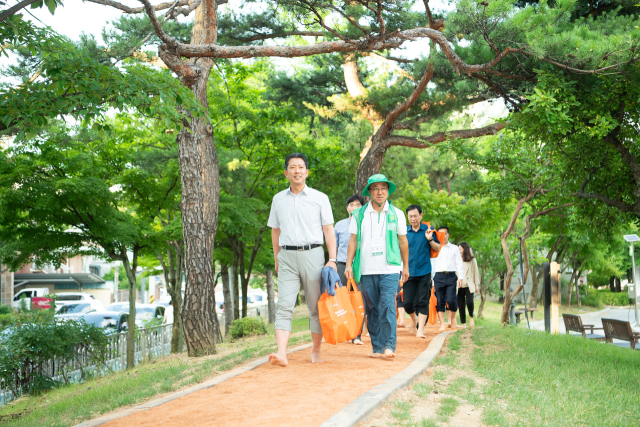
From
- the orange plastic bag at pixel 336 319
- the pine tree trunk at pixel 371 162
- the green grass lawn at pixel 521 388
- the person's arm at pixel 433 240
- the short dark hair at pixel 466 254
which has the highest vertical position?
the pine tree trunk at pixel 371 162

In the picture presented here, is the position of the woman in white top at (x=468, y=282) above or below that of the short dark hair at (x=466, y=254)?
below

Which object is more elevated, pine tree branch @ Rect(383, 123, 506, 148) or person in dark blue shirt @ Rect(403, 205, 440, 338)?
pine tree branch @ Rect(383, 123, 506, 148)

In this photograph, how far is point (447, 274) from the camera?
994cm

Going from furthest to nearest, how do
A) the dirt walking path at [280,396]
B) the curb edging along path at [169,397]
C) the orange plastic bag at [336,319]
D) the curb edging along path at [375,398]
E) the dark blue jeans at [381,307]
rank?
the dark blue jeans at [381,307], the orange plastic bag at [336,319], the curb edging along path at [169,397], the dirt walking path at [280,396], the curb edging along path at [375,398]

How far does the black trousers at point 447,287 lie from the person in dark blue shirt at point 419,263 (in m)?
1.64

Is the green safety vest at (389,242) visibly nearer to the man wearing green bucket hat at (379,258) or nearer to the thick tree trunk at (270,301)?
the man wearing green bucket hat at (379,258)

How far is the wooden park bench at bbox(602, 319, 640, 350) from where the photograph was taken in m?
13.6

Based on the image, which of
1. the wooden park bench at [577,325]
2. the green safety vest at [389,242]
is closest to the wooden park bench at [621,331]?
the wooden park bench at [577,325]

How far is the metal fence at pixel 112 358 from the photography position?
11039 millimetres

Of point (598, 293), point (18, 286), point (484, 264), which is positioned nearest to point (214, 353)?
point (484, 264)

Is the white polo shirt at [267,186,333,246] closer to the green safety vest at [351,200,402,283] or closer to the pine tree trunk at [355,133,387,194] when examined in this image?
the green safety vest at [351,200,402,283]

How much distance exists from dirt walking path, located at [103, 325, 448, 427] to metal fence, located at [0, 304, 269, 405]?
7.24 m

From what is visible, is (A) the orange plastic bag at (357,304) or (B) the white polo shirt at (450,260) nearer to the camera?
(A) the orange plastic bag at (357,304)

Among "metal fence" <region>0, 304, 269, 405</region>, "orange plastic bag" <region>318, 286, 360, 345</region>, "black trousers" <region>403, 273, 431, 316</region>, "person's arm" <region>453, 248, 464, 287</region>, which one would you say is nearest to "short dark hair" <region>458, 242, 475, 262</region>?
"person's arm" <region>453, 248, 464, 287</region>
